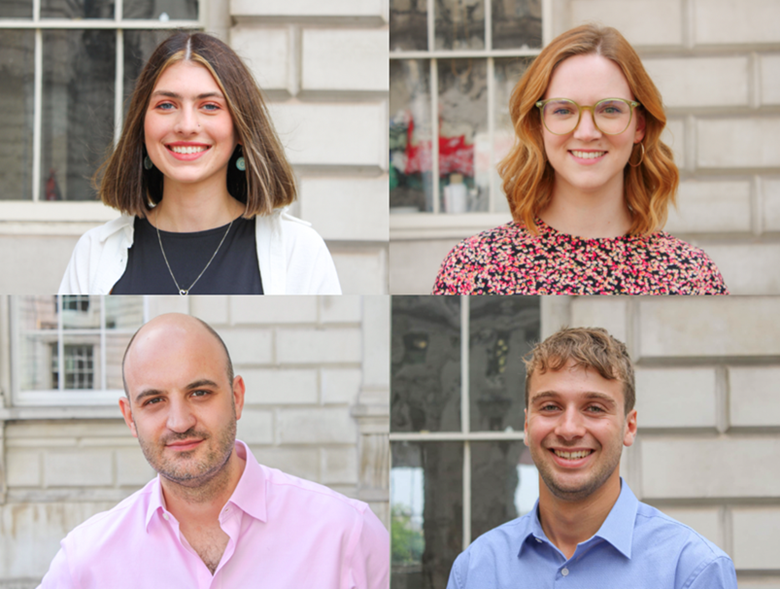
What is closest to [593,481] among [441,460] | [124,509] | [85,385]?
[441,460]

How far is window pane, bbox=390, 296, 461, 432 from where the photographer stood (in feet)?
7.45

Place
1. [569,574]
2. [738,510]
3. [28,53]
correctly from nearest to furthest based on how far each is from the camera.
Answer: [569,574]
[738,510]
[28,53]

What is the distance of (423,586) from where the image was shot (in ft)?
7.34

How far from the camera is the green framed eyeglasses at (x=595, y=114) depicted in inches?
80.5

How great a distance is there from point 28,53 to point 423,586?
102 inches

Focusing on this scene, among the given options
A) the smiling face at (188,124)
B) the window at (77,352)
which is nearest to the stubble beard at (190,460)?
the window at (77,352)

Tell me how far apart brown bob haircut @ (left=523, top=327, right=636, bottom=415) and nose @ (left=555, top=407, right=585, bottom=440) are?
15 centimetres

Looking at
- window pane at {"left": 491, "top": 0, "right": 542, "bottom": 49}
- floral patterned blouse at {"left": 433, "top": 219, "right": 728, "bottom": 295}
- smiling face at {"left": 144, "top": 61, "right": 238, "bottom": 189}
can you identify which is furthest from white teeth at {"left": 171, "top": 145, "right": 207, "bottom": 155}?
window pane at {"left": 491, "top": 0, "right": 542, "bottom": 49}

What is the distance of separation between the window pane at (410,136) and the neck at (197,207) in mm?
641

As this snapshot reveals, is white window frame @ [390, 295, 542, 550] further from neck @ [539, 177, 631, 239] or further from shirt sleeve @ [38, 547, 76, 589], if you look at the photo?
shirt sleeve @ [38, 547, 76, 589]

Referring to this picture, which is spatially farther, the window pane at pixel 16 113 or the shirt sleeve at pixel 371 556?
the window pane at pixel 16 113

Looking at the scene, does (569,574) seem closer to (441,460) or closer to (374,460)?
(441,460)

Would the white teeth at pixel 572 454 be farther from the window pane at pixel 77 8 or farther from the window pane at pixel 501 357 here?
the window pane at pixel 77 8

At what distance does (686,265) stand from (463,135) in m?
0.94
